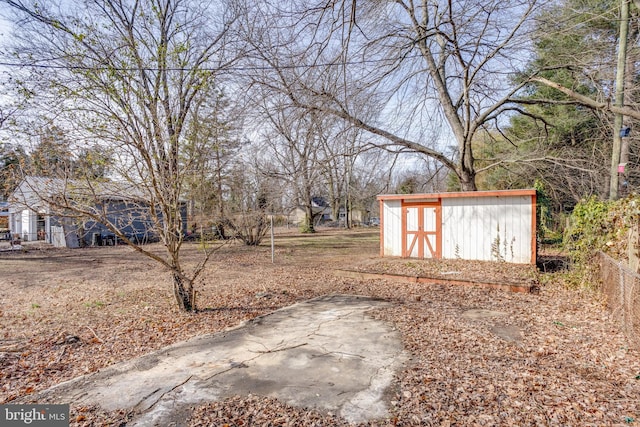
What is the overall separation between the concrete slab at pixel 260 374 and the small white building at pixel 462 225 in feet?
18.4

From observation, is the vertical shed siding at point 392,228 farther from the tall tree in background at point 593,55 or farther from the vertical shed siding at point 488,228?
the tall tree in background at point 593,55

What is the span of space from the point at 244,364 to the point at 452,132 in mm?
10038

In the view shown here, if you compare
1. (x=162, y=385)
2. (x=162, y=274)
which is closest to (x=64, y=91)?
(x=162, y=385)

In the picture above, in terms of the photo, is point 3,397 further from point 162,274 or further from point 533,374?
point 162,274

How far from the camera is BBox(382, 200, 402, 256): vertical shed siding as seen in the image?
1037 cm

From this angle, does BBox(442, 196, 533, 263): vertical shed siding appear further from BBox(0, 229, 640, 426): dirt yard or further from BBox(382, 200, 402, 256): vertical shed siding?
BBox(382, 200, 402, 256): vertical shed siding

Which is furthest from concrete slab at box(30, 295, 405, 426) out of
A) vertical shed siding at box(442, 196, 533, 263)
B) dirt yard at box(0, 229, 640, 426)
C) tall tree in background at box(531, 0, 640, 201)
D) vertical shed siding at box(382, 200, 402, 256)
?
tall tree in background at box(531, 0, 640, 201)

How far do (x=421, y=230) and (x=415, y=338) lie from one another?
6271 mm

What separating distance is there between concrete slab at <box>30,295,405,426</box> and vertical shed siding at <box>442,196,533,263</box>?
560 centimetres

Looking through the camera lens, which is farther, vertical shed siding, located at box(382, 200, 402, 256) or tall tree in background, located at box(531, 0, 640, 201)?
vertical shed siding, located at box(382, 200, 402, 256)

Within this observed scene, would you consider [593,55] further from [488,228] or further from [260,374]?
[260,374]

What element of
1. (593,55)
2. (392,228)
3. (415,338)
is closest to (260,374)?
(415,338)

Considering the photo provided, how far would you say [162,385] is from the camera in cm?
303

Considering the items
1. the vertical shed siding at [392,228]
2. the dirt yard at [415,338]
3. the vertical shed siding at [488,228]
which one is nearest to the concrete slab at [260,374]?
the dirt yard at [415,338]
